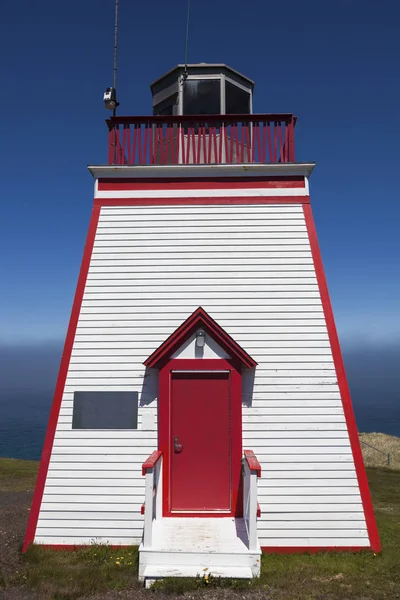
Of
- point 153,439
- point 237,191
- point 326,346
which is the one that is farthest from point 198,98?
point 153,439

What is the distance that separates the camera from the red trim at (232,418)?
272 inches

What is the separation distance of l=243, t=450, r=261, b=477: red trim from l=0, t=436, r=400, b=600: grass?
1351 millimetres

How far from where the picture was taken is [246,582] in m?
5.40

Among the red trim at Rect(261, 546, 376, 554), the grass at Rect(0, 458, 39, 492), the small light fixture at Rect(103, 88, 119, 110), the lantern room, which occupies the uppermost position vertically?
the lantern room

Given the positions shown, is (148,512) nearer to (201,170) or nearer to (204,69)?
(201,170)

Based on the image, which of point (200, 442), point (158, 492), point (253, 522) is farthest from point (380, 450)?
point (253, 522)

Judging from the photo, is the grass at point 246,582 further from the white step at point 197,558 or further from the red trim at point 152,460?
the red trim at point 152,460

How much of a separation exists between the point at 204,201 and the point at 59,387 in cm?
421

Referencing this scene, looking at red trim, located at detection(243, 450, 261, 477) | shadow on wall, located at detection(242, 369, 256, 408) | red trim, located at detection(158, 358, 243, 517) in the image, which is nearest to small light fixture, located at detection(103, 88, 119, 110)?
red trim, located at detection(158, 358, 243, 517)

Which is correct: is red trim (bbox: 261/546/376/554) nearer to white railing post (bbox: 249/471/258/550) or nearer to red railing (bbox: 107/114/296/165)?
white railing post (bbox: 249/471/258/550)

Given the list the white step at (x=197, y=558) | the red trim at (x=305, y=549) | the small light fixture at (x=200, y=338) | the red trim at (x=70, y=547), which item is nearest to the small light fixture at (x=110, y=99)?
the small light fixture at (x=200, y=338)

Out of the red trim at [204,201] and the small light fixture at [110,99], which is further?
the small light fixture at [110,99]

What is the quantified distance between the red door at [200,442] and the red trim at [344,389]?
191 centimetres

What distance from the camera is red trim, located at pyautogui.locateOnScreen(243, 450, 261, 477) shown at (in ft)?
18.8
